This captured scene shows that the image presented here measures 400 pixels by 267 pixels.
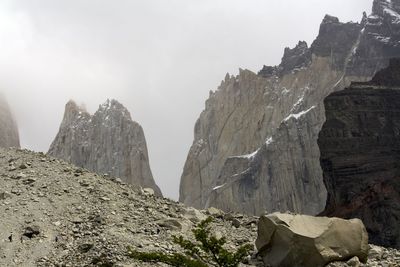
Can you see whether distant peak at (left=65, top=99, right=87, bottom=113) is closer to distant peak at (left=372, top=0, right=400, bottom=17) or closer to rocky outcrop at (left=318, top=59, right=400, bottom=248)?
rocky outcrop at (left=318, top=59, right=400, bottom=248)

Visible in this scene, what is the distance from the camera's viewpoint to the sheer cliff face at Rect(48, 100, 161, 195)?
531 feet

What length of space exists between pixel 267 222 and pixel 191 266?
5335mm

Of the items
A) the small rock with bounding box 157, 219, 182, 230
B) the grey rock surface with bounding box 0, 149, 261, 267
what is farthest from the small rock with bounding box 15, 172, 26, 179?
the small rock with bounding box 157, 219, 182, 230

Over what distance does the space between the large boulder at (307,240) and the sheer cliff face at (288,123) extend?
12893 cm

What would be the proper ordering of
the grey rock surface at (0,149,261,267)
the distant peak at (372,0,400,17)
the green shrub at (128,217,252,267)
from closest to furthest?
1. the green shrub at (128,217,252,267)
2. the grey rock surface at (0,149,261,267)
3. the distant peak at (372,0,400,17)

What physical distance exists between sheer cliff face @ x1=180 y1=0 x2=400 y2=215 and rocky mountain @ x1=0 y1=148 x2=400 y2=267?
12351 centimetres

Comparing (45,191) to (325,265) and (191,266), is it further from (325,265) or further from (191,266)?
(325,265)

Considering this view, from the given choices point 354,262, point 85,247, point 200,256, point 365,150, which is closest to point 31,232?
point 85,247

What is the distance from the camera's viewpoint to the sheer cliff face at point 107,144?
16200cm

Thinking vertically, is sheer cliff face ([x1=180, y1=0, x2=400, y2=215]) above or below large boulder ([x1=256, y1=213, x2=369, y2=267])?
above

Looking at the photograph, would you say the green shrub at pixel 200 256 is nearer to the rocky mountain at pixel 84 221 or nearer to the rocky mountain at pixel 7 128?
the rocky mountain at pixel 84 221

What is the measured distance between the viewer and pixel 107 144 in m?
167

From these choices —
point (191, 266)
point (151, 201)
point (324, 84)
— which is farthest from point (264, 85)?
point (191, 266)

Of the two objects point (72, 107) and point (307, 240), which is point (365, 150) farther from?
point (72, 107)
